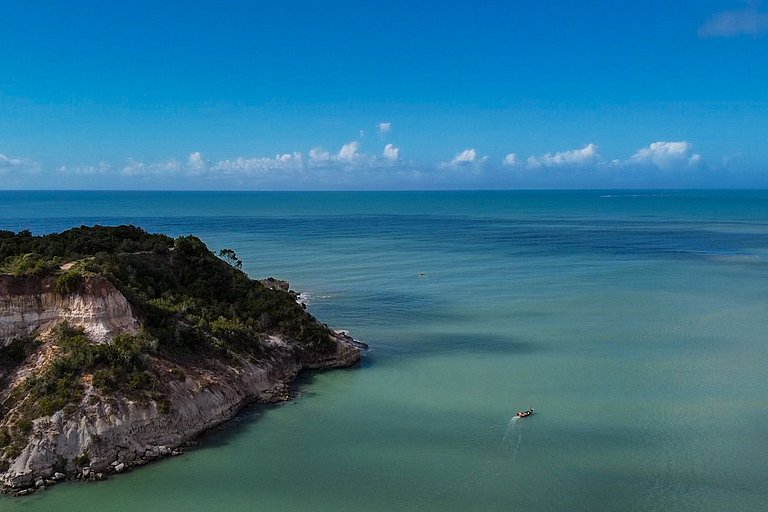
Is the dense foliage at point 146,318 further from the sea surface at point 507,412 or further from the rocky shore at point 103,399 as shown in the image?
the sea surface at point 507,412

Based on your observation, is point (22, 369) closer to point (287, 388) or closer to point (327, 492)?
point (287, 388)

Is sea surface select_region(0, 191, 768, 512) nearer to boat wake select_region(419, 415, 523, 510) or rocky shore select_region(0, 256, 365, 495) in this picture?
boat wake select_region(419, 415, 523, 510)

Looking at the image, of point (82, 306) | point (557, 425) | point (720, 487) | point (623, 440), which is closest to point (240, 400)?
point (82, 306)

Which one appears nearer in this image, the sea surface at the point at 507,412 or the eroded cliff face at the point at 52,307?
the sea surface at the point at 507,412

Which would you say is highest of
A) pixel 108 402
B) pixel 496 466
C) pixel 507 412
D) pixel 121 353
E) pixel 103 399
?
pixel 121 353

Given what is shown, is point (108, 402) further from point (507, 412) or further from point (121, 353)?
point (507, 412)

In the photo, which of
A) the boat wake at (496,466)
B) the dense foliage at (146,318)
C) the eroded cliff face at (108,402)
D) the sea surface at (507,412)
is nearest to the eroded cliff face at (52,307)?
the eroded cliff face at (108,402)

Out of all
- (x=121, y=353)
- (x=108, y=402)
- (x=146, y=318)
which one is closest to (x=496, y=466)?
(x=108, y=402)
